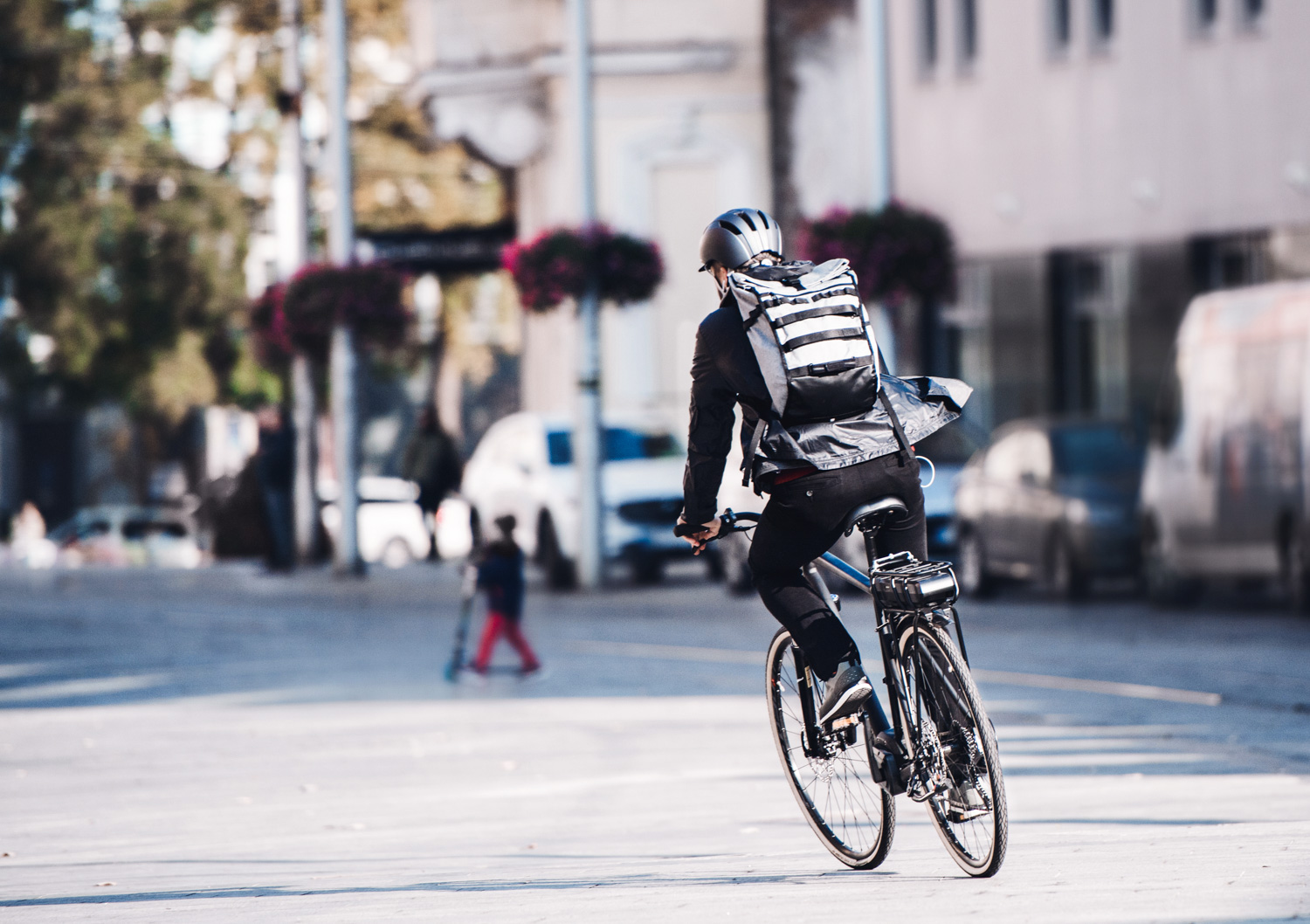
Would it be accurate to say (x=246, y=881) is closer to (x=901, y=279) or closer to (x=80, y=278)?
(x=901, y=279)

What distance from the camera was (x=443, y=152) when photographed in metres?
46.0

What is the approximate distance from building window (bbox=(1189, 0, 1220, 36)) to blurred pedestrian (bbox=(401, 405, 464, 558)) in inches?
369

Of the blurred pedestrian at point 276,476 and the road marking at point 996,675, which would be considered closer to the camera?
the road marking at point 996,675

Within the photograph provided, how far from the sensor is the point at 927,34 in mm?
29312

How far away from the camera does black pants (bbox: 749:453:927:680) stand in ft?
21.1

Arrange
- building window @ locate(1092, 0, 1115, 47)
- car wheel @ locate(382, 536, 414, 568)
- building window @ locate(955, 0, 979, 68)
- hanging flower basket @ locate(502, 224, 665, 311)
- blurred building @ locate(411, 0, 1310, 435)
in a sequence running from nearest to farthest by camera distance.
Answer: hanging flower basket @ locate(502, 224, 665, 311), blurred building @ locate(411, 0, 1310, 435), building window @ locate(1092, 0, 1115, 47), building window @ locate(955, 0, 979, 68), car wheel @ locate(382, 536, 414, 568)

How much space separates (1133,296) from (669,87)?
6895 millimetres

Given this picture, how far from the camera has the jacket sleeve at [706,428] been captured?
6445 millimetres

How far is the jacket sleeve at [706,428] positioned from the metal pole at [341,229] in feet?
66.5

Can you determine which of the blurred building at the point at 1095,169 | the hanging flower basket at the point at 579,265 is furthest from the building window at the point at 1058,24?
the hanging flower basket at the point at 579,265

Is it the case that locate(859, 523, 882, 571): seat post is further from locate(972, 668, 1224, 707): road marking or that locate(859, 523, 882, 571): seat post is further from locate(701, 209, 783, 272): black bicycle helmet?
locate(972, 668, 1224, 707): road marking

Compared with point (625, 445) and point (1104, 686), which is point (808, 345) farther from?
point (625, 445)

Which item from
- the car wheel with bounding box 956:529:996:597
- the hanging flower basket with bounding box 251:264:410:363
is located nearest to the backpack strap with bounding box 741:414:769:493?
the car wheel with bounding box 956:529:996:597

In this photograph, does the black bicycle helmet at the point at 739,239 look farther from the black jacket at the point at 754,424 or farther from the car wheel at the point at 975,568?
the car wheel at the point at 975,568
